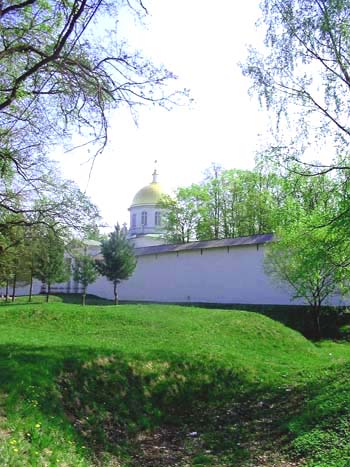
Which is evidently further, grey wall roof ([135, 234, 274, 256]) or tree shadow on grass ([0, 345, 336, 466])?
grey wall roof ([135, 234, 274, 256])

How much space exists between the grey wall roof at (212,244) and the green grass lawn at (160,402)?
47.5 feet

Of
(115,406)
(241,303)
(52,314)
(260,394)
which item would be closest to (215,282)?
(241,303)

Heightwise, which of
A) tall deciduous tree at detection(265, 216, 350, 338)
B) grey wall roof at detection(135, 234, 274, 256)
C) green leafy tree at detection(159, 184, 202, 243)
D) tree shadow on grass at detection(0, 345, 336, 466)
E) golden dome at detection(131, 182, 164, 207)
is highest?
golden dome at detection(131, 182, 164, 207)

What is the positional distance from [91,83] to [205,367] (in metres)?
6.27

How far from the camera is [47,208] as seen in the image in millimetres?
11859

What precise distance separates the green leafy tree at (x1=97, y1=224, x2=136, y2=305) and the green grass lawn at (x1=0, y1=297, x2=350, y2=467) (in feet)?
57.5

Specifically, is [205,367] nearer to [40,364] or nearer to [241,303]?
[40,364]

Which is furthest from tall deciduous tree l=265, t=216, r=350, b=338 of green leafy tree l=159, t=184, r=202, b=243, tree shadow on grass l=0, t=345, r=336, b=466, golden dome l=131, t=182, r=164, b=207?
golden dome l=131, t=182, r=164, b=207

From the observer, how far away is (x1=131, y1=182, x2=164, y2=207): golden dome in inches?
2197

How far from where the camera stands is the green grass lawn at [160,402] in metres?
6.29

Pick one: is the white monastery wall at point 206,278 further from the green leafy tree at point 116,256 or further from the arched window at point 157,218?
the arched window at point 157,218

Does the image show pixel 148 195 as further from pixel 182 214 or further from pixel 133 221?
pixel 182 214

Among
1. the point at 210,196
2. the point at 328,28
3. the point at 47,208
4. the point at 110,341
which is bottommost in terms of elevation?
the point at 110,341

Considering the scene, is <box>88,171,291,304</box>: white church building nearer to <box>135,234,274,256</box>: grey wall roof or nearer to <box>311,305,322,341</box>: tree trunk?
<box>135,234,274,256</box>: grey wall roof
